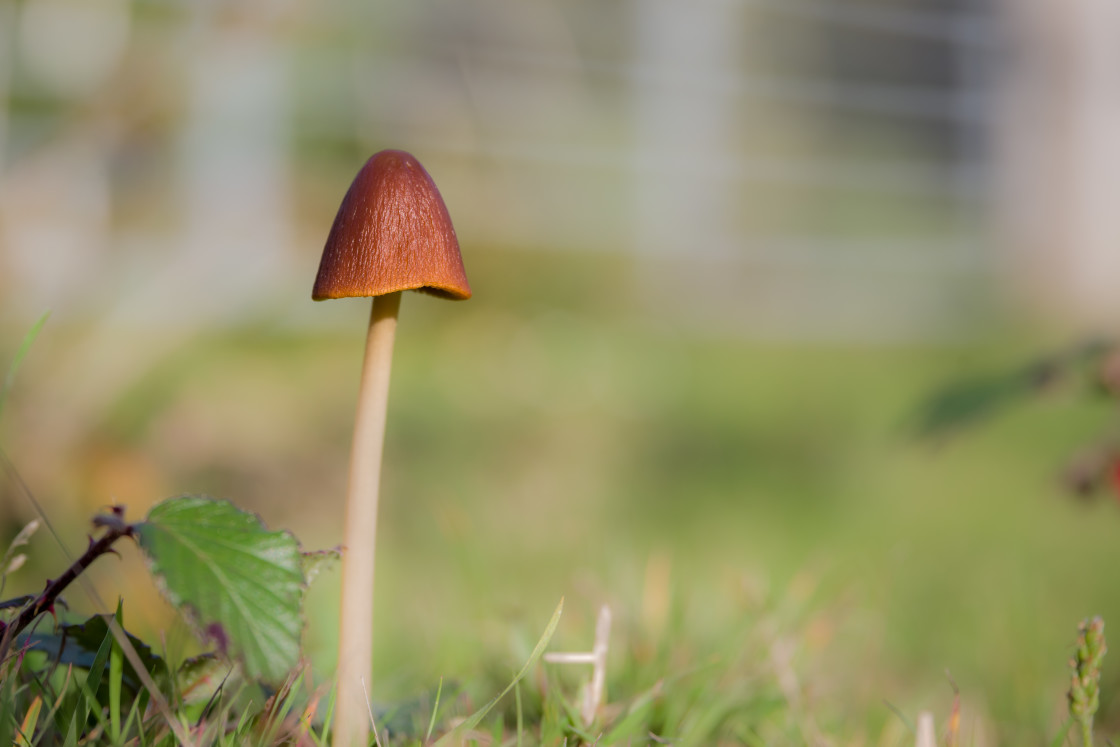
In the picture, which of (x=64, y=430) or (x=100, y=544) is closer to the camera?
(x=100, y=544)

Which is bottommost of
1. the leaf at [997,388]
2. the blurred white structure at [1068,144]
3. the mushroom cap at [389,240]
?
the leaf at [997,388]

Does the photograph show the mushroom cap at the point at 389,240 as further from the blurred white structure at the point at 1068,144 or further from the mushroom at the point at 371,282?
the blurred white structure at the point at 1068,144

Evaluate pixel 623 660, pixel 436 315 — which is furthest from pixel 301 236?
pixel 623 660

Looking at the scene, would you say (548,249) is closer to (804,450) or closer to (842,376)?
(842,376)

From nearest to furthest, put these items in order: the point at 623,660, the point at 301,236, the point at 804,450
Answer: the point at 623,660 → the point at 804,450 → the point at 301,236

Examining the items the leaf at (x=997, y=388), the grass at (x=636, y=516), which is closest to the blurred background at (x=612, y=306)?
the grass at (x=636, y=516)

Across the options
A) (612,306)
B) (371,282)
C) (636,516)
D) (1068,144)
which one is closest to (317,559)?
(371,282)
